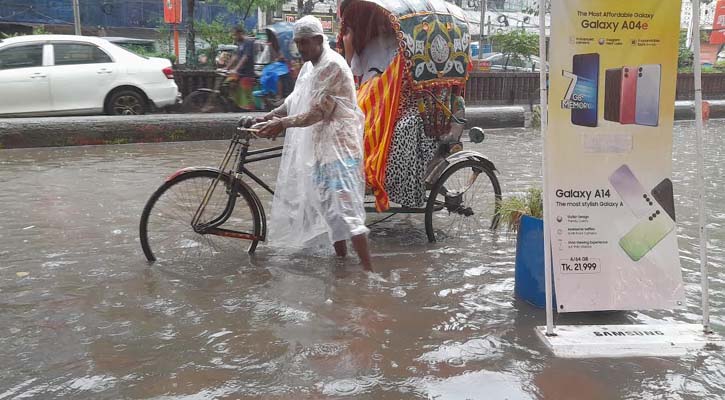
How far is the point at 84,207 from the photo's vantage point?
6.15 meters

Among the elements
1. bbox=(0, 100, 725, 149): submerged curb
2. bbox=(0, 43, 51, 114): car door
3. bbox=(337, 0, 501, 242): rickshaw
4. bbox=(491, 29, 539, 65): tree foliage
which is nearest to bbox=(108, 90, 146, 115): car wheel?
bbox=(0, 100, 725, 149): submerged curb

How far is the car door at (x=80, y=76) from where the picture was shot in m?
10.2

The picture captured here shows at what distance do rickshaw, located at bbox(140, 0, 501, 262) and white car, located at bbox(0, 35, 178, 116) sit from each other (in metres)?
6.61

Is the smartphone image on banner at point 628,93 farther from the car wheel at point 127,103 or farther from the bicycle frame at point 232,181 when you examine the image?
the car wheel at point 127,103

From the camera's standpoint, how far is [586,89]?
314 cm

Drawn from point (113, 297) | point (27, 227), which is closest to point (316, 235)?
point (113, 297)

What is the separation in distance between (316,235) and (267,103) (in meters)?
7.49

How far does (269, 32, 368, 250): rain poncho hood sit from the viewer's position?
4234 mm

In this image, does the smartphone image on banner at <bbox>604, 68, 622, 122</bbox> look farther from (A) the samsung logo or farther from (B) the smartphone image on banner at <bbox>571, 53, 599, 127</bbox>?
(A) the samsung logo

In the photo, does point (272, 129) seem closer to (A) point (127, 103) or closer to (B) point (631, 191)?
(B) point (631, 191)

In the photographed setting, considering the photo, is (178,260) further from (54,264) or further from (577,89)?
(577,89)

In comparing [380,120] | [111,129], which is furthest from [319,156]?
[111,129]

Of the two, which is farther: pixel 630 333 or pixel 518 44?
pixel 518 44

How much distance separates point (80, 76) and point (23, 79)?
83 cm
